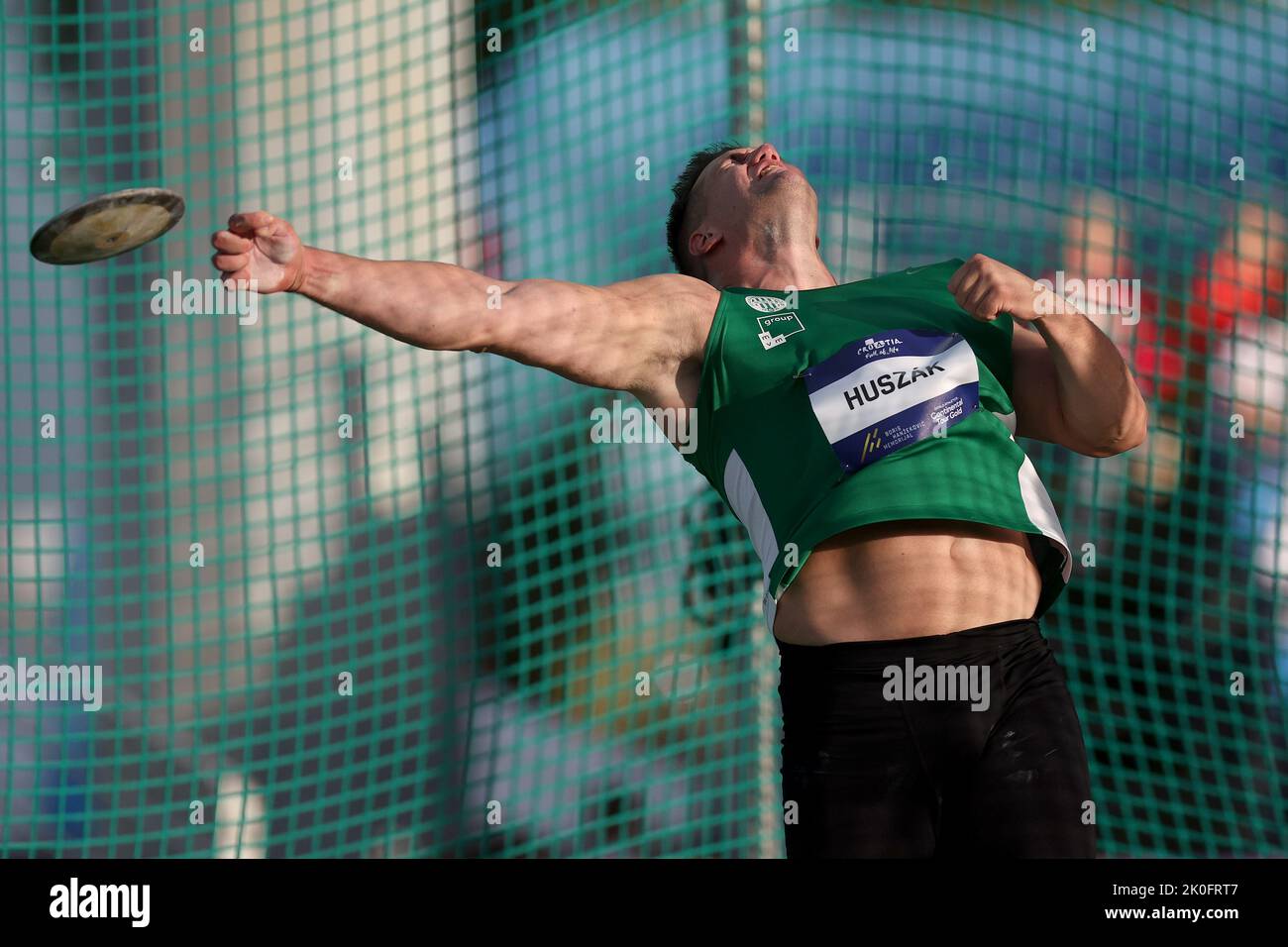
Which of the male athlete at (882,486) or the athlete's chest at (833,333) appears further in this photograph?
the athlete's chest at (833,333)

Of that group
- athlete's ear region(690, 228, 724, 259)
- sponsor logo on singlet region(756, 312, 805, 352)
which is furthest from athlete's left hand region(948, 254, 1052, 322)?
athlete's ear region(690, 228, 724, 259)

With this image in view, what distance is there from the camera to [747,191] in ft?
11.3

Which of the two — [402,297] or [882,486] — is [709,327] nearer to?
[882,486]

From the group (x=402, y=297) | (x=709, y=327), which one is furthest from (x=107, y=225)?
(x=709, y=327)

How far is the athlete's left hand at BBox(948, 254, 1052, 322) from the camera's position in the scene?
2.57 m

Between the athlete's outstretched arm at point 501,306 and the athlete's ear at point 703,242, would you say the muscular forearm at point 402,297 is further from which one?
the athlete's ear at point 703,242

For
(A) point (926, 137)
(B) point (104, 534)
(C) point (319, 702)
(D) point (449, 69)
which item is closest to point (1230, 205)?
(A) point (926, 137)

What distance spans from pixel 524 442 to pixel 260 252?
304 centimetres

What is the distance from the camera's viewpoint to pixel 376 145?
5.32 meters

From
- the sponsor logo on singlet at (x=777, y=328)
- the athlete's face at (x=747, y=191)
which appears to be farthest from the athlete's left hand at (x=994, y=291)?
the athlete's face at (x=747, y=191)

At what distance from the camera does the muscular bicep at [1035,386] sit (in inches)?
117

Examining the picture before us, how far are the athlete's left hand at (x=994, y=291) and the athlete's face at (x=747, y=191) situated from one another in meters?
0.83

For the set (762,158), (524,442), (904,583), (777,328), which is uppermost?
(762,158)

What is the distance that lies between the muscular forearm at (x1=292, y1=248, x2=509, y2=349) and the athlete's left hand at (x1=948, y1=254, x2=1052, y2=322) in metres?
0.90
